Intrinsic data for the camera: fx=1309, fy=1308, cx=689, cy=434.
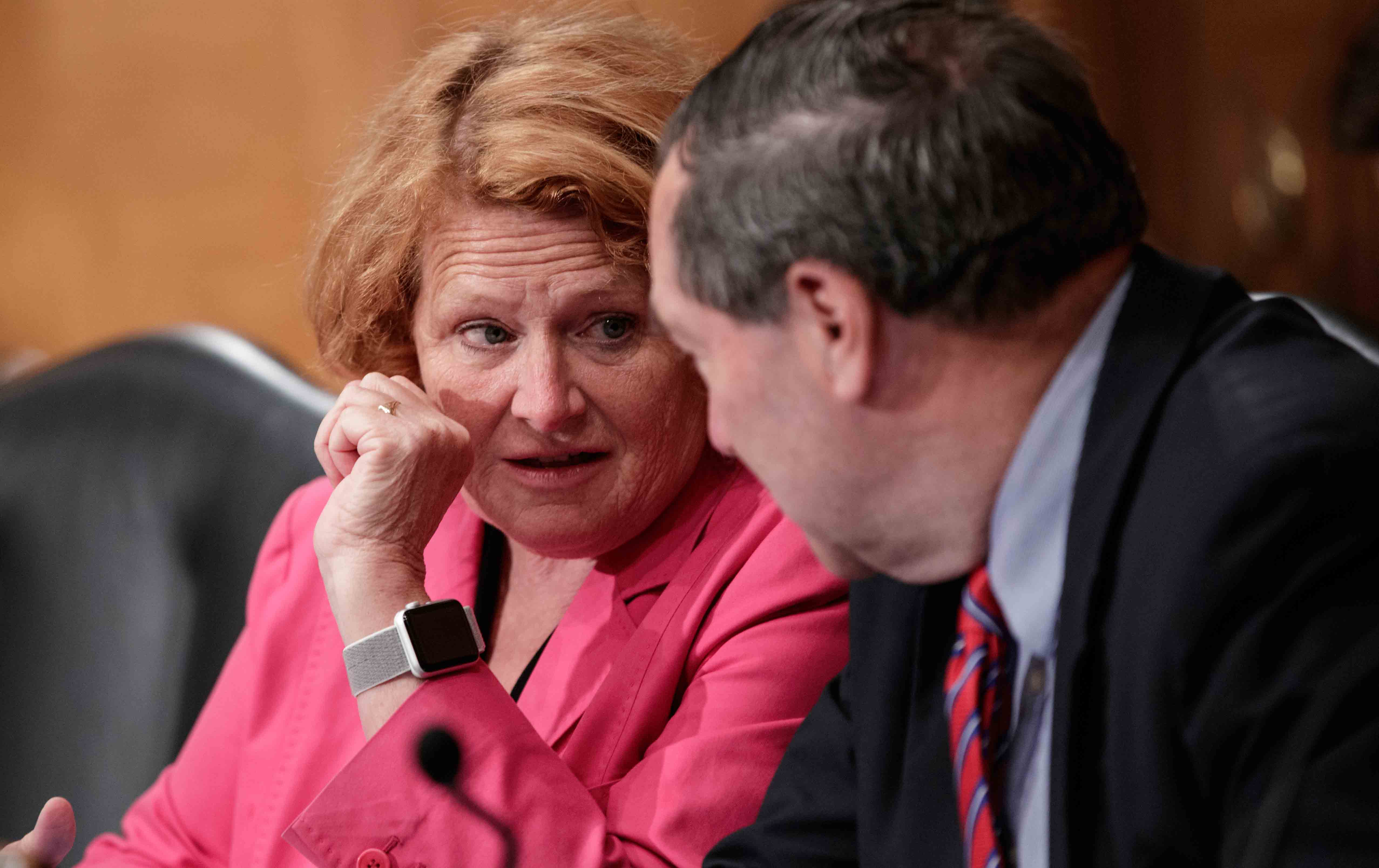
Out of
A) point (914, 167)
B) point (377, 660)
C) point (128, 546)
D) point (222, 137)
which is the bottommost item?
point (128, 546)

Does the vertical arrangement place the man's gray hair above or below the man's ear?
above

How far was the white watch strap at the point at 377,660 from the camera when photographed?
122cm

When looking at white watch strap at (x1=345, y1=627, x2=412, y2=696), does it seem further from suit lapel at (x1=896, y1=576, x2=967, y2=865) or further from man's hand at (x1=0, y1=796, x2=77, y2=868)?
suit lapel at (x1=896, y1=576, x2=967, y2=865)

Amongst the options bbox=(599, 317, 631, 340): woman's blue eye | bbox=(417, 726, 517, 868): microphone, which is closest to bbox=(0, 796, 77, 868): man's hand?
bbox=(417, 726, 517, 868): microphone

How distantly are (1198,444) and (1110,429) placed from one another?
0.19 ft

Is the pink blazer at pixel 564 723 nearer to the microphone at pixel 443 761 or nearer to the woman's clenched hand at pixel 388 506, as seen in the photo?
the microphone at pixel 443 761

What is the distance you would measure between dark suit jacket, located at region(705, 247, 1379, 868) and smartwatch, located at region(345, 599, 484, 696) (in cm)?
50

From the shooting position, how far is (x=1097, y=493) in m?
0.83

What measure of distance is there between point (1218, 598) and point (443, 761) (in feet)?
2.32

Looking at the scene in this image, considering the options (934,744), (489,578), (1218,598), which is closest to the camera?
(1218,598)

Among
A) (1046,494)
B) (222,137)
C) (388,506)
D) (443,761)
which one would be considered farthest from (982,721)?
(222,137)

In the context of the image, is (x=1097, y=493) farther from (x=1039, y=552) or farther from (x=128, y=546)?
(x=128, y=546)

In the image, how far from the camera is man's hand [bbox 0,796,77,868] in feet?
3.91

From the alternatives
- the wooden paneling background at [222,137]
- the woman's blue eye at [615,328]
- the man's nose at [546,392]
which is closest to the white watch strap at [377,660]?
the man's nose at [546,392]
